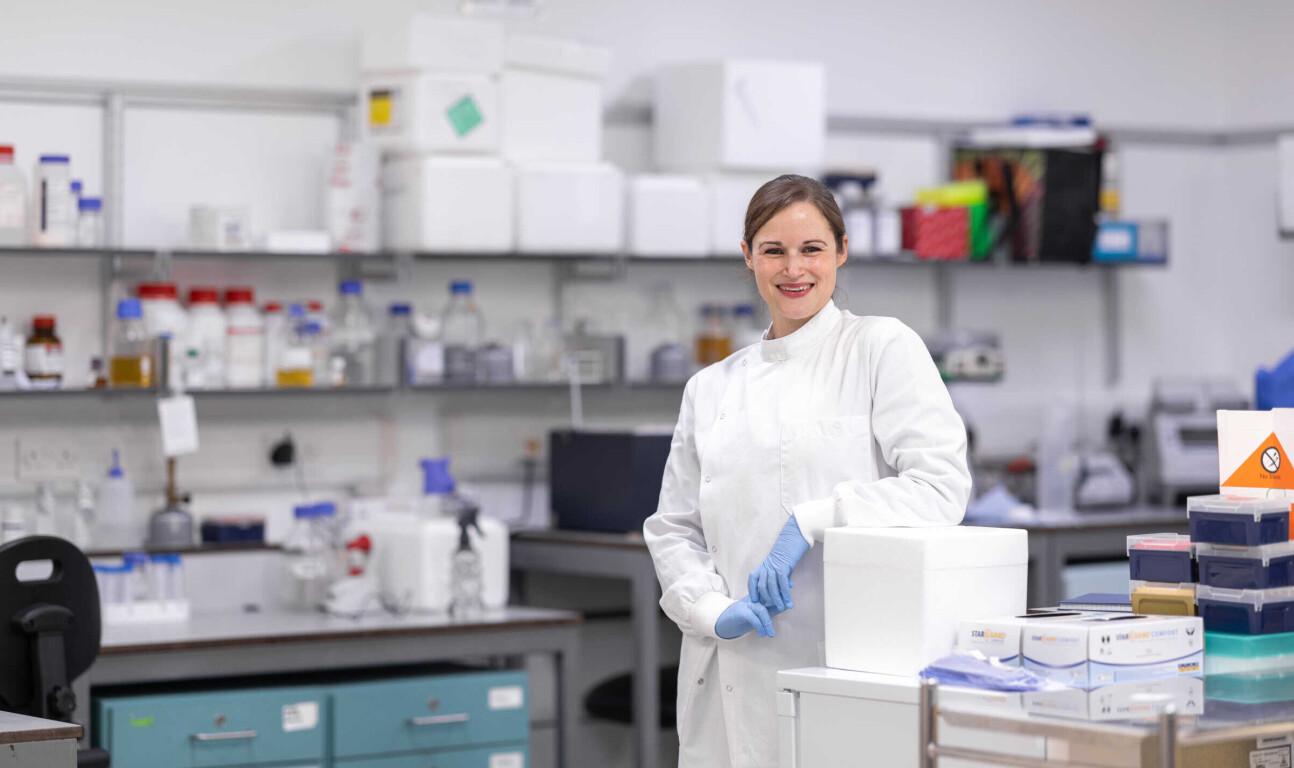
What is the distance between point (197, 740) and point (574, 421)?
147 centimetres

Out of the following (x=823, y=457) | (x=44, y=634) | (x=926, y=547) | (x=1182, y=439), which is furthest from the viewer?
(x=1182, y=439)

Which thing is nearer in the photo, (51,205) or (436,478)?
(51,205)

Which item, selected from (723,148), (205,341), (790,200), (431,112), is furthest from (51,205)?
(790,200)

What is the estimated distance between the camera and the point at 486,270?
438cm

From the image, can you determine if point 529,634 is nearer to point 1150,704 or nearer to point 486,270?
point 486,270

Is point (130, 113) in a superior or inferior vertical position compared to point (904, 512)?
superior

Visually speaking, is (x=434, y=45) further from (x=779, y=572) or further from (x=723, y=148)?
(x=779, y=572)

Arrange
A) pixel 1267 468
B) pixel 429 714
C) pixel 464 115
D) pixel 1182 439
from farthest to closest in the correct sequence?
pixel 1182 439 < pixel 464 115 < pixel 429 714 < pixel 1267 468

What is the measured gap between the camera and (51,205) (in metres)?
3.73

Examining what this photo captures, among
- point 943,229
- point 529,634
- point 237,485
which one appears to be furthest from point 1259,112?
point 237,485

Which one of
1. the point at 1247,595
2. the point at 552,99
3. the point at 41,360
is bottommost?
the point at 1247,595

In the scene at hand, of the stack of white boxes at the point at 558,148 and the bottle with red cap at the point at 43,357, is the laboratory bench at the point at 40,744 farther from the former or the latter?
the stack of white boxes at the point at 558,148

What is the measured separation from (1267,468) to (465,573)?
6.87ft

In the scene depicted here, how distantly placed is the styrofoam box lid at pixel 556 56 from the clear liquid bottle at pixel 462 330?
2.05 ft
